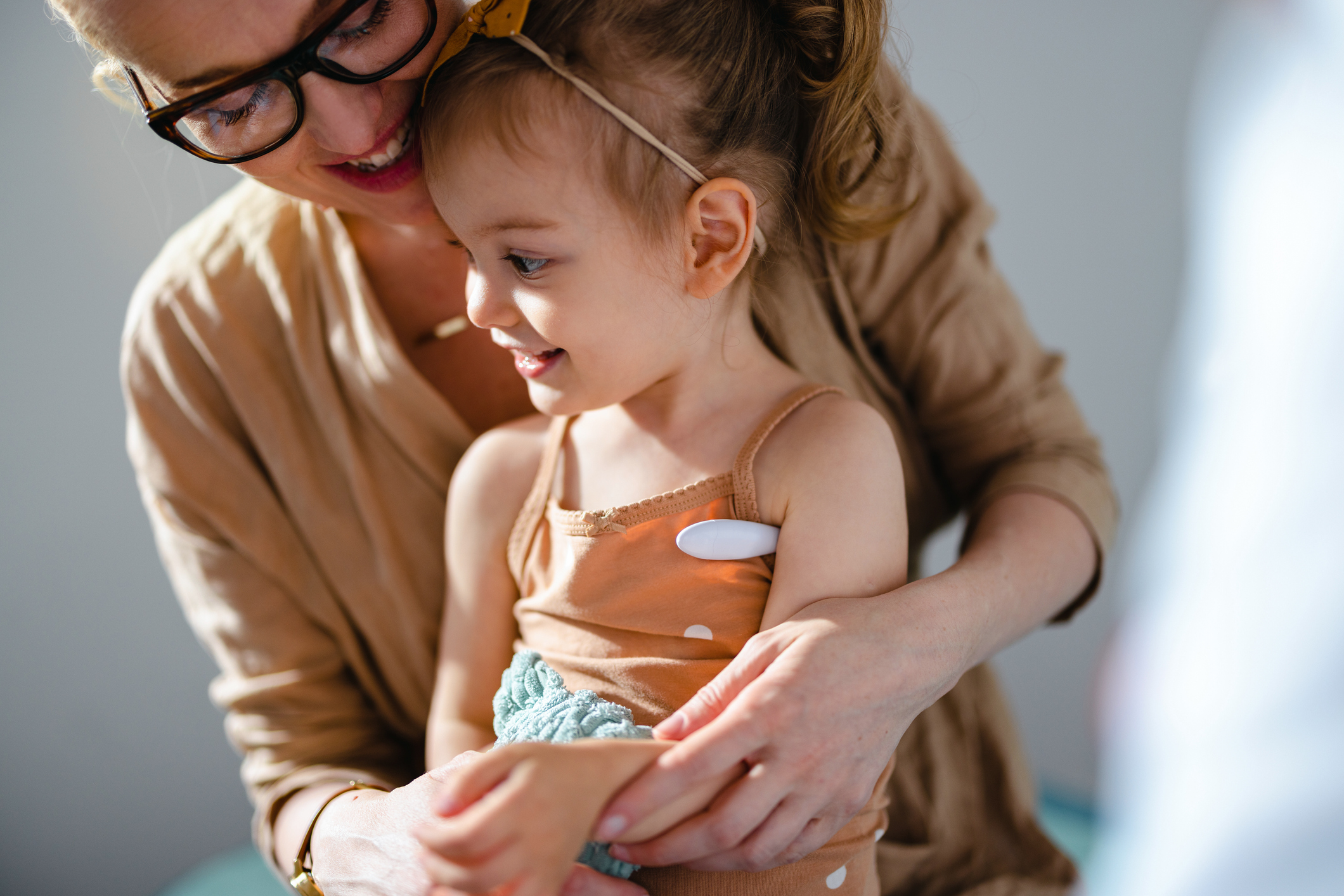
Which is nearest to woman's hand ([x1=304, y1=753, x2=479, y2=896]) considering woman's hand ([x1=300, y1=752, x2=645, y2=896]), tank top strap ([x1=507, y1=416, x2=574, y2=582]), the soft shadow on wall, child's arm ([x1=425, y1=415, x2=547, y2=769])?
woman's hand ([x1=300, y1=752, x2=645, y2=896])

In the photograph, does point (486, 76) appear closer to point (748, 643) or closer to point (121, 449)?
point (748, 643)

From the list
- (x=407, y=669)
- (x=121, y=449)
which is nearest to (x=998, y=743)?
(x=407, y=669)

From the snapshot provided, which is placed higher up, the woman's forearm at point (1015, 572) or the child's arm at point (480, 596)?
the child's arm at point (480, 596)

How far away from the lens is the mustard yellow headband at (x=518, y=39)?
2.57 ft

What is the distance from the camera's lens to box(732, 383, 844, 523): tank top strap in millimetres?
846

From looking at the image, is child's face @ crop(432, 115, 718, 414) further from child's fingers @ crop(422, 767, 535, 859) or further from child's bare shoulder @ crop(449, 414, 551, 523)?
child's fingers @ crop(422, 767, 535, 859)

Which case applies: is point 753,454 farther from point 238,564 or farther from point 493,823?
point 238,564

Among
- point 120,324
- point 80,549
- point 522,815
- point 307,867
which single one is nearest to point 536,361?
point 522,815

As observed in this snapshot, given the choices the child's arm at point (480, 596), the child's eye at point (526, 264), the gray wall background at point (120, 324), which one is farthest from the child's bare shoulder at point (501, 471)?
the gray wall background at point (120, 324)

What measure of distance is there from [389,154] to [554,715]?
0.54m

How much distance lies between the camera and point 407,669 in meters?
1.17

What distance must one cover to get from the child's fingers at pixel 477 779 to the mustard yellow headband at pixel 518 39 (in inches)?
20.0

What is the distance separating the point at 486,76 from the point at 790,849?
0.69 m

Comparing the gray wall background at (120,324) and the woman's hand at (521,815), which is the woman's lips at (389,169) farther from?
the gray wall background at (120,324)
